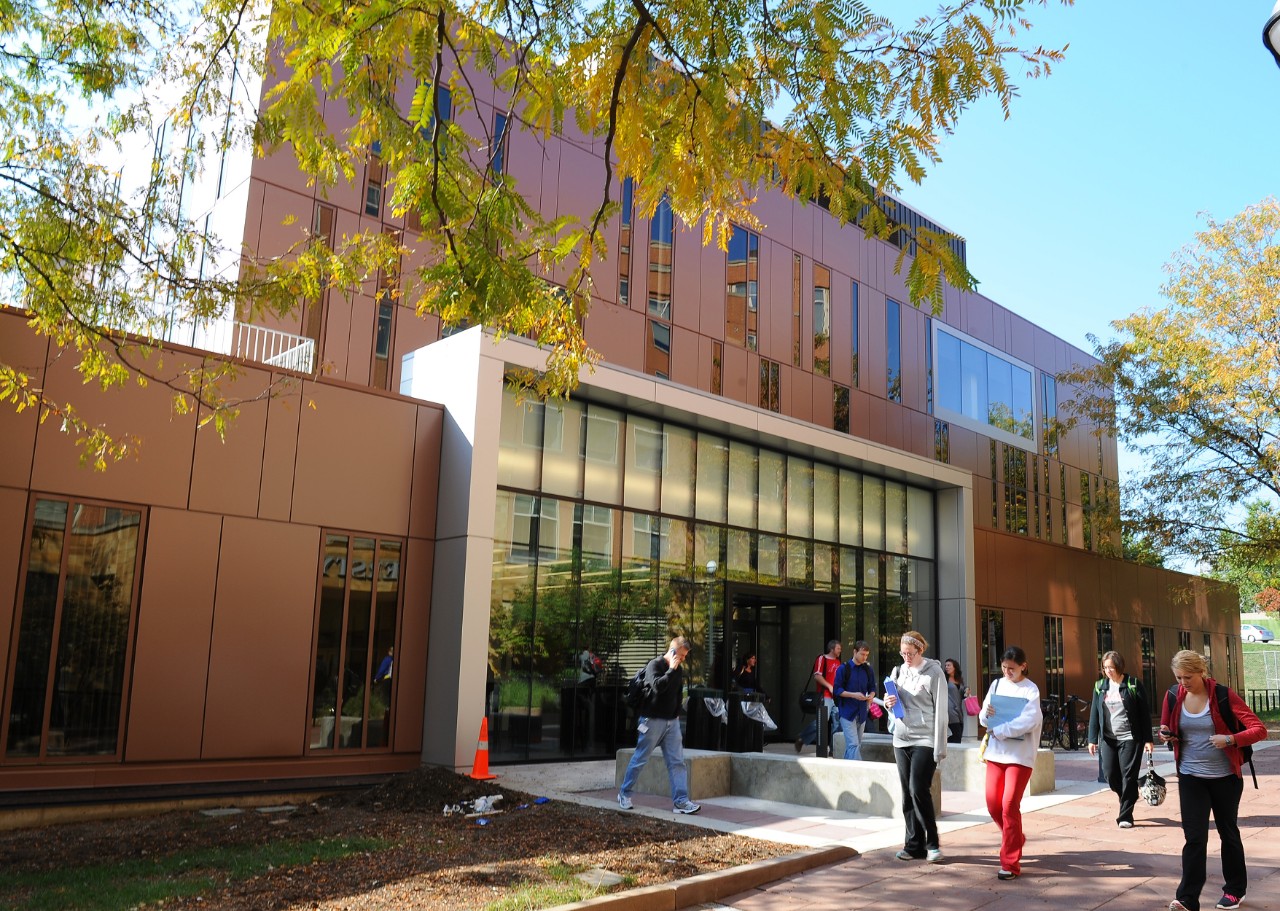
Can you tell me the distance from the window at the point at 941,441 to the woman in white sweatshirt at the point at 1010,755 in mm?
19563

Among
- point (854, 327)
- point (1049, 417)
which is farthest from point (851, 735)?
point (1049, 417)

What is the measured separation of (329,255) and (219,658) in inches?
215

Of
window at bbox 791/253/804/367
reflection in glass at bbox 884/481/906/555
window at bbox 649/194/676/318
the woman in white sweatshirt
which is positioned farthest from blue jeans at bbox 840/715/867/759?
window at bbox 791/253/804/367

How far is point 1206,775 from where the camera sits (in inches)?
271

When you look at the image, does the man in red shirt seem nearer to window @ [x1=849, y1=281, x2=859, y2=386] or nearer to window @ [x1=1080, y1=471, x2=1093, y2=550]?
window @ [x1=849, y1=281, x2=859, y2=386]

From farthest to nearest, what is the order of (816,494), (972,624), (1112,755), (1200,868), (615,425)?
(972,624) → (816,494) → (615,425) → (1112,755) → (1200,868)

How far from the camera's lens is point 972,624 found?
23391 millimetres

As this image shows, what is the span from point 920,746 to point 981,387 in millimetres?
22623

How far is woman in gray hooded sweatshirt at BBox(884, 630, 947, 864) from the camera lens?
8.43 m

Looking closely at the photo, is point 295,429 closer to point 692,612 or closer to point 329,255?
point 329,255

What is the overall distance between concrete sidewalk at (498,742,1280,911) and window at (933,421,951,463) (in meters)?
14.8

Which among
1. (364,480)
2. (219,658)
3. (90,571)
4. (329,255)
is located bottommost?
(219,658)

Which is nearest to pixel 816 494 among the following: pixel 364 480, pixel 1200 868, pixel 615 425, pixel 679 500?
pixel 679 500

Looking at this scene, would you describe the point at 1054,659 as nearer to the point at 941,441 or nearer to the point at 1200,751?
the point at 941,441
